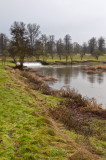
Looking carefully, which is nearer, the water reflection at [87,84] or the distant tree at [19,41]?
the water reflection at [87,84]

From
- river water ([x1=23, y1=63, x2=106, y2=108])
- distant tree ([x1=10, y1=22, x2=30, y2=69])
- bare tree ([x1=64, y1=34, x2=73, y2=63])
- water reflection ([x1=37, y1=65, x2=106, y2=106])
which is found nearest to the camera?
river water ([x1=23, y1=63, x2=106, y2=108])

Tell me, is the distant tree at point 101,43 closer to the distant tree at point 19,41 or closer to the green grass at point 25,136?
the distant tree at point 19,41

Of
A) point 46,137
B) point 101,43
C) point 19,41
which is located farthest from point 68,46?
point 46,137

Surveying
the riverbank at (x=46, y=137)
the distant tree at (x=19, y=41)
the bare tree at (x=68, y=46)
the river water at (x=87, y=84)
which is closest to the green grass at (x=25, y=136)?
the riverbank at (x=46, y=137)

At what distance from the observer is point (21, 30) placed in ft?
132

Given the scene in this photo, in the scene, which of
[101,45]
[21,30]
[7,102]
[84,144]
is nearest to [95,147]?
[84,144]

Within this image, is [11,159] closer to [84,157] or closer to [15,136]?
[15,136]

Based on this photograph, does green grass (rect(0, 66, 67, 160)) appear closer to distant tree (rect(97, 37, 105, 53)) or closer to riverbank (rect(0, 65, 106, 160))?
riverbank (rect(0, 65, 106, 160))

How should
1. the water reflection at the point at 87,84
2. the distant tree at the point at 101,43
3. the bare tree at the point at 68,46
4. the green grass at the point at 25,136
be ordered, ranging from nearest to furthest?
the green grass at the point at 25,136 → the water reflection at the point at 87,84 → the bare tree at the point at 68,46 → the distant tree at the point at 101,43

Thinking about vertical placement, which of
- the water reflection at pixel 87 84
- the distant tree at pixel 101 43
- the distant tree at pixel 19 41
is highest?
the distant tree at pixel 101 43

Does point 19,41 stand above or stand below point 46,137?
above

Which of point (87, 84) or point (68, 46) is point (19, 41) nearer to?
point (87, 84)

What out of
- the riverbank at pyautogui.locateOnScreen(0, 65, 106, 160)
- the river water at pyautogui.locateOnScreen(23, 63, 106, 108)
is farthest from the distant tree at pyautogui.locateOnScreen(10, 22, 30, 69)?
the riverbank at pyautogui.locateOnScreen(0, 65, 106, 160)

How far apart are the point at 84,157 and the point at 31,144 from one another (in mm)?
1758
